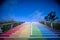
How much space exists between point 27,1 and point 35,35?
607mm

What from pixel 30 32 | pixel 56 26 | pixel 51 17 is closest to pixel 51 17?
pixel 51 17

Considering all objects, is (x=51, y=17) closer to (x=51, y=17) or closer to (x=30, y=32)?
(x=51, y=17)

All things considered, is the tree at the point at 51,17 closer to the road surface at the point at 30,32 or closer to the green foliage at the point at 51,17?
the green foliage at the point at 51,17

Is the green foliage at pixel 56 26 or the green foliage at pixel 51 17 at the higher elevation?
the green foliage at pixel 51 17

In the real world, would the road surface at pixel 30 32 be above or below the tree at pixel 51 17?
below

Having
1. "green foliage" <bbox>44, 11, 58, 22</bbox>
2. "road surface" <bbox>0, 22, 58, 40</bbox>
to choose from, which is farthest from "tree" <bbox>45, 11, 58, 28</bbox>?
"road surface" <bbox>0, 22, 58, 40</bbox>

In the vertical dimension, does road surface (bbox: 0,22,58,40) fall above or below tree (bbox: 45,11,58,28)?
below

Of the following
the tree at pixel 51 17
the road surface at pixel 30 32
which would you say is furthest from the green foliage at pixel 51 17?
the road surface at pixel 30 32

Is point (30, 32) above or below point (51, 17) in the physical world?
below

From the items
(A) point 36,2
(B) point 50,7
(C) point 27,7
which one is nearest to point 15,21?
(C) point 27,7

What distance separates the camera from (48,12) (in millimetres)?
2061

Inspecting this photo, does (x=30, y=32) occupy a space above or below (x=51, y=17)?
below

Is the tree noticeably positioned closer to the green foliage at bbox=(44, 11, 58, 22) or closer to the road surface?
the green foliage at bbox=(44, 11, 58, 22)

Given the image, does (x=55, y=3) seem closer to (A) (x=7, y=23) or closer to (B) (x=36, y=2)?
(B) (x=36, y=2)
